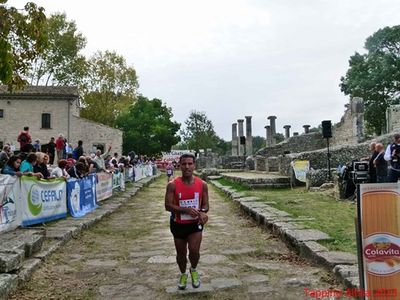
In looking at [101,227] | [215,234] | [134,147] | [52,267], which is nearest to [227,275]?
[52,267]

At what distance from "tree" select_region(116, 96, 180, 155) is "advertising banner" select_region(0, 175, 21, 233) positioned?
39.3 m

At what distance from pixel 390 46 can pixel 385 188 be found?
148 feet

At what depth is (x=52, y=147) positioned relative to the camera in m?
19.0

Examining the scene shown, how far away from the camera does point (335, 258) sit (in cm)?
546

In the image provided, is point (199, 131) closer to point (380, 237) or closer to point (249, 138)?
point (249, 138)

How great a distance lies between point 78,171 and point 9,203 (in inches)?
176

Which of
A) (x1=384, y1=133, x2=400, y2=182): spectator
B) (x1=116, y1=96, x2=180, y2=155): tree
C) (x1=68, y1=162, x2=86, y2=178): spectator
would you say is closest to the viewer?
(x1=384, y1=133, x2=400, y2=182): spectator

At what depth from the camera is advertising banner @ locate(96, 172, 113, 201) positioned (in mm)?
13773

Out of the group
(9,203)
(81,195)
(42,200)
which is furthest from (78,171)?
(9,203)

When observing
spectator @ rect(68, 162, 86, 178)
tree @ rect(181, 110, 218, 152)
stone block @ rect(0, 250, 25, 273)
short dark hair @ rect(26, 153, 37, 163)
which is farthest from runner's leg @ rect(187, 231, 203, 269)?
tree @ rect(181, 110, 218, 152)

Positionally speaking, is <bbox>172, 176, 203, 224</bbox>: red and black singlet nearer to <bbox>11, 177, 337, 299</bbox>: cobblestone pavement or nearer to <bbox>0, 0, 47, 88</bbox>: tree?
<bbox>11, 177, 337, 299</bbox>: cobblestone pavement

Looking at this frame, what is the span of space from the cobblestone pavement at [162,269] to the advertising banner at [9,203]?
1.03m

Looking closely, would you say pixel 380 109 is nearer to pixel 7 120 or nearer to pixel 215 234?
pixel 7 120

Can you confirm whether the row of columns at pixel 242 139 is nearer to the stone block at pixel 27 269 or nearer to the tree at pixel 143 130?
the tree at pixel 143 130
